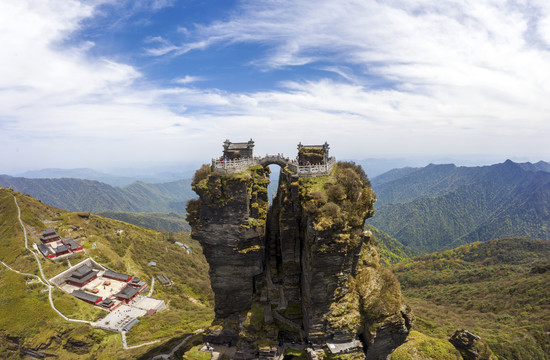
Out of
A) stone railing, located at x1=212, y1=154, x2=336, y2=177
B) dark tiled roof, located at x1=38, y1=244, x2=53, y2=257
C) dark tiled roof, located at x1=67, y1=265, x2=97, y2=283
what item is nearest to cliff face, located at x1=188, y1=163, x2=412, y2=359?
stone railing, located at x1=212, y1=154, x2=336, y2=177

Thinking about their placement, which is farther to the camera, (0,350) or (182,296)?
(182,296)

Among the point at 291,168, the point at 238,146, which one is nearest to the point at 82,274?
the point at 238,146

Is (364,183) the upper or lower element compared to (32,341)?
upper

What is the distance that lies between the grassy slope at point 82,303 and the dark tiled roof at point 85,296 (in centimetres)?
154

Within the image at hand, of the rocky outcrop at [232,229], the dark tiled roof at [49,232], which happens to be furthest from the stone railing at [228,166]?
the dark tiled roof at [49,232]

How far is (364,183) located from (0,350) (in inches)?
2924

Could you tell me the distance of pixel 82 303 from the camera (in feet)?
198

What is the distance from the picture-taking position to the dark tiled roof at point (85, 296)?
2435 inches

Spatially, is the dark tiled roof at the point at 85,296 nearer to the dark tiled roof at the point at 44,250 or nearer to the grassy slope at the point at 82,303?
the grassy slope at the point at 82,303

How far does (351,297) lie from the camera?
29.0 meters

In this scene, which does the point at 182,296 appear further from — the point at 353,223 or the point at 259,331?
the point at 353,223

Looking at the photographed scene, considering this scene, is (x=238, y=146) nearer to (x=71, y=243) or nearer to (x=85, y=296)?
(x=85, y=296)

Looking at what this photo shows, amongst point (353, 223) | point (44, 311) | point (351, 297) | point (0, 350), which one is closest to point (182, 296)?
point (44, 311)

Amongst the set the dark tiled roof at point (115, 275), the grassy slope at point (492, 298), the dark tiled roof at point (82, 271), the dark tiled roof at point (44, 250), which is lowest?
Result: the grassy slope at point (492, 298)
